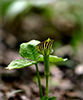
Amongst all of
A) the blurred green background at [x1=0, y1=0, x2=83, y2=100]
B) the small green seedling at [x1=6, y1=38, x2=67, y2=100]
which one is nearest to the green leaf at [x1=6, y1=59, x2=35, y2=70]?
the small green seedling at [x1=6, y1=38, x2=67, y2=100]

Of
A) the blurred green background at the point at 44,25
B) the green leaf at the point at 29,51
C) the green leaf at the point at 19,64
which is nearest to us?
the green leaf at the point at 19,64

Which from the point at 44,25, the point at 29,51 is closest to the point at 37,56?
the point at 29,51

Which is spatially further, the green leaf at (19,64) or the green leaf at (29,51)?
the green leaf at (29,51)

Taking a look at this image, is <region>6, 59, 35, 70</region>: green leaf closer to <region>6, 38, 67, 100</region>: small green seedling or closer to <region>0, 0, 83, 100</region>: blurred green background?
<region>6, 38, 67, 100</region>: small green seedling

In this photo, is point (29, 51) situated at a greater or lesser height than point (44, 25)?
lesser

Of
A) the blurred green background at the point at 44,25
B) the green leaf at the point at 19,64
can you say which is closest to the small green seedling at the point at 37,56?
the green leaf at the point at 19,64

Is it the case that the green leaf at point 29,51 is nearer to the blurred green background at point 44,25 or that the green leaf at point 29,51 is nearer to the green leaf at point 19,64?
the green leaf at point 19,64

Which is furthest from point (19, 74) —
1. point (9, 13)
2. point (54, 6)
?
point (54, 6)

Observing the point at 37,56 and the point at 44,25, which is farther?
the point at 44,25

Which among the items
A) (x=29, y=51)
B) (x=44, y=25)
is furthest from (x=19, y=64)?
(x=44, y=25)

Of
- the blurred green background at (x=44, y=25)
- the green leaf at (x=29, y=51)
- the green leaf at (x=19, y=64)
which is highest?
the blurred green background at (x=44, y=25)

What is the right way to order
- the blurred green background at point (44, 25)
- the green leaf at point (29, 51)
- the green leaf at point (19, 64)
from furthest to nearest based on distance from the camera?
the blurred green background at point (44, 25) < the green leaf at point (29, 51) < the green leaf at point (19, 64)

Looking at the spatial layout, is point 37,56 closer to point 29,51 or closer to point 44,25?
point 29,51
